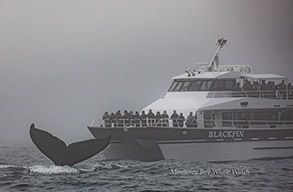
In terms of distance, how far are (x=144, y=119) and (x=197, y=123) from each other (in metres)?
0.91

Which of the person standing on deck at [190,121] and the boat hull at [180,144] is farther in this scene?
the person standing on deck at [190,121]

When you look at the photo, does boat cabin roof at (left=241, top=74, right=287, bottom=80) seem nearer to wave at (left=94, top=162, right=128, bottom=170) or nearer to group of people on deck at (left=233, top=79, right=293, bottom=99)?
group of people on deck at (left=233, top=79, right=293, bottom=99)

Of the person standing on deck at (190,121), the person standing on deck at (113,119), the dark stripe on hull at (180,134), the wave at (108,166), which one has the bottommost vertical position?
the wave at (108,166)

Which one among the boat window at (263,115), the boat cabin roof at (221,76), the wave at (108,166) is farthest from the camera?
the boat window at (263,115)

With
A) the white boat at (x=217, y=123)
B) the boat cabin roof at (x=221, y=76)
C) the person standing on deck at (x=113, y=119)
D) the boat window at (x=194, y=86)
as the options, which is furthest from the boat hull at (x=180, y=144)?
the boat window at (x=194, y=86)

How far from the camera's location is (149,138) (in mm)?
16641

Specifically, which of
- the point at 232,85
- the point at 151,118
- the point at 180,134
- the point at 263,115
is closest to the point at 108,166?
the point at 151,118

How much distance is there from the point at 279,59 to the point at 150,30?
2041mm

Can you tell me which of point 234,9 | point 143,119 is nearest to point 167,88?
point 143,119

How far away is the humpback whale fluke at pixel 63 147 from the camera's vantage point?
1502 cm

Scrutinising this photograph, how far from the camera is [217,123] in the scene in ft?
56.4

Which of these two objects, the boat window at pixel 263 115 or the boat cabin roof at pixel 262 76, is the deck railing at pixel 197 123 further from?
the boat cabin roof at pixel 262 76

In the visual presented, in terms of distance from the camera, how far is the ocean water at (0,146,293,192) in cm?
1470

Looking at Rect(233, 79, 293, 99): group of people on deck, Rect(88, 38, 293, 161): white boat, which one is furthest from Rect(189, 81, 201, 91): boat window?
Rect(233, 79, 293, 99): group of people on deck
